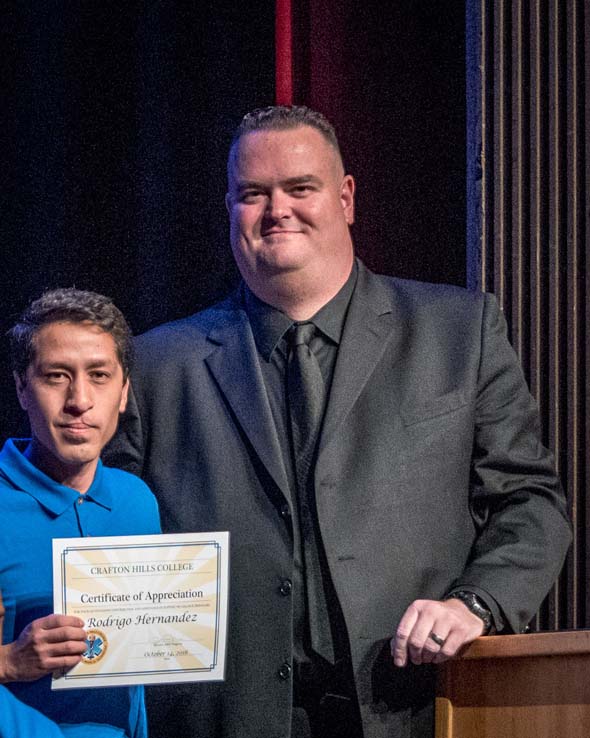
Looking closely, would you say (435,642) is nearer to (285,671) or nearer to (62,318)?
(285,671)

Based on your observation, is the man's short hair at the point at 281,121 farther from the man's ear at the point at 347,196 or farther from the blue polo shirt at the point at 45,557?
the blue polo shirt at the point at 45,557

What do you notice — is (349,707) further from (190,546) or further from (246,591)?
(190,546)

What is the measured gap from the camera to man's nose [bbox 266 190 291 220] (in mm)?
2094

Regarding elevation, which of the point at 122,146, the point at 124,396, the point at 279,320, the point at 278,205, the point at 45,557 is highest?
the point at 122,146

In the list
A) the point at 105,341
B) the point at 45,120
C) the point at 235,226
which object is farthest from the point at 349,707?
the point at 45,120

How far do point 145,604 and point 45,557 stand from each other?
0.58 ft

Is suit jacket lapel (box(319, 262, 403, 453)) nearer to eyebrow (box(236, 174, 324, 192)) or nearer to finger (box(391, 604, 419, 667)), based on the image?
eyebrow (box(236, 174, 324, 192))

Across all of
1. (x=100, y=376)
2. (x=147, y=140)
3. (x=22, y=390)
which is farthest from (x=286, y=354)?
(x=147, y=140)

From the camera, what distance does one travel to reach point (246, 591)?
2.00 m

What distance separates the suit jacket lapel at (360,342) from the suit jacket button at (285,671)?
38 cm

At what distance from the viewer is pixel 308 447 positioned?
205 centimetres

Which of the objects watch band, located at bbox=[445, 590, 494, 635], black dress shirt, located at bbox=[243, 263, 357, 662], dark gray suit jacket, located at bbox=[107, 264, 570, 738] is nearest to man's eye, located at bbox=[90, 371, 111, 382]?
dark gray suit jacket, located at bbox=[107, 264, 570, 738]

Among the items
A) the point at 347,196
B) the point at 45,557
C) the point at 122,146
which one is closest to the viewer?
the point at 45,557

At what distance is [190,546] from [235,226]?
686 millimetres
